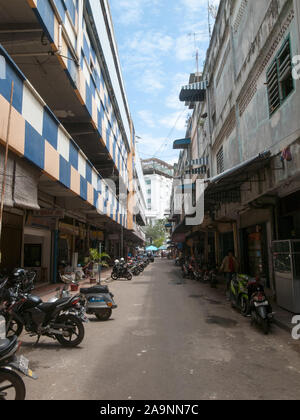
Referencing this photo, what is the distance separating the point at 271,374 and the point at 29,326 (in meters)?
4.09

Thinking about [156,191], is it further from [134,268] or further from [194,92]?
[194,92]

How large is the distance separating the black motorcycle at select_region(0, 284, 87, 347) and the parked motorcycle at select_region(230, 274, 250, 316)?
4639 millimetres

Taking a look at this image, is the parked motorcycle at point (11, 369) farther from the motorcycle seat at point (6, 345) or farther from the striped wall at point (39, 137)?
the striped wall at point (39, 137)

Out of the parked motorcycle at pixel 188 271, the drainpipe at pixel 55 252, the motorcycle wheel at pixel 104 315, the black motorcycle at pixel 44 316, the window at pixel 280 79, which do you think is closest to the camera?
the black motorcycle at pixel 44 316

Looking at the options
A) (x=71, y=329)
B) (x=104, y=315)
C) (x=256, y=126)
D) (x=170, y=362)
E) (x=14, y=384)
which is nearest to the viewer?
(x=14, y=384)

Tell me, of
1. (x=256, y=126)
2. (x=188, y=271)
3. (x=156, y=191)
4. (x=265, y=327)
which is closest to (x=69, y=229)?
(x=188, y=271)

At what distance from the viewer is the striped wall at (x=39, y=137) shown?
6.36 m

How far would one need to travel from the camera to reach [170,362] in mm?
4707

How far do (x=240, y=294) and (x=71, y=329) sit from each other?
5032 mm

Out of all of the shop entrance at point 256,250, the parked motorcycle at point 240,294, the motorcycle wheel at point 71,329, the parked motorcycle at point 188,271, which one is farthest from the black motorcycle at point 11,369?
the parked motorcycle at point 188,271

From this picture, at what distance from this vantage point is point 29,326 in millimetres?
5430

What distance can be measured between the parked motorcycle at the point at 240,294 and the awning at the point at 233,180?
3.08m
